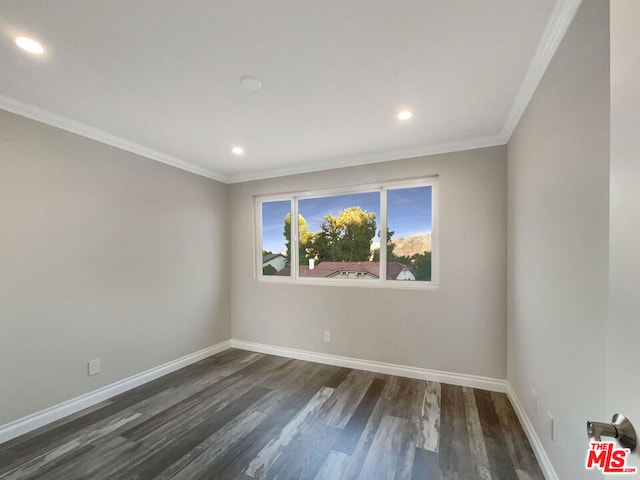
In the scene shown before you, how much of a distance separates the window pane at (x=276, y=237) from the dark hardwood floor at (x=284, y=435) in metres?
1.46

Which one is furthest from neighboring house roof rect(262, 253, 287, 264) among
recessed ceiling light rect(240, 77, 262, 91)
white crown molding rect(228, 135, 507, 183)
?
recessed ceiling light rect(240, 77, 262, 91)

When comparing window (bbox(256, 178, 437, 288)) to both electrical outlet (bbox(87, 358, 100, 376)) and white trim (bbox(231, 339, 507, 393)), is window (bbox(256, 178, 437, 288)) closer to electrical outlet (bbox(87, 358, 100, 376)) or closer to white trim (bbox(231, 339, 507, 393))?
white trim (bbox(231, 339, 507, 393))

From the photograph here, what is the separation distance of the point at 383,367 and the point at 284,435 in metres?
1.40

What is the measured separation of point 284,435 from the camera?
1992mm

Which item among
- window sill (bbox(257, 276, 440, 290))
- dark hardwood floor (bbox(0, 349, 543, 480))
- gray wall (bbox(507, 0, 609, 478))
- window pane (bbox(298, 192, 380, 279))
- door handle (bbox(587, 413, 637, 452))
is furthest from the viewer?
window pane (bbox(298, 192, 380, 279))

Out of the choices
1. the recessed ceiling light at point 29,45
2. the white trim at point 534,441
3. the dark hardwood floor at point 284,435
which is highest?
the recessed ceiling light at point 29,45

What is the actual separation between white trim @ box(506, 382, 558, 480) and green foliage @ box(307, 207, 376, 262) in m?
1.85

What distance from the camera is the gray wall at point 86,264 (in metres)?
1.98

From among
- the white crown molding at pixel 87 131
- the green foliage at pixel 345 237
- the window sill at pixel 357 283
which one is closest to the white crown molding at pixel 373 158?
the green foliage at pixel 345 237

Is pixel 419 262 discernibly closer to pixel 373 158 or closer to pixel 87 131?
pixel 373 158

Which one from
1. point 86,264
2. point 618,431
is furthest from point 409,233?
point 86,264

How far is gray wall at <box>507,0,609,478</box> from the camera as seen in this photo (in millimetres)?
1043

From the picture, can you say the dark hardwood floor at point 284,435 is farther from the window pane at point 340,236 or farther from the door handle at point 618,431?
the door handle at point 618,431

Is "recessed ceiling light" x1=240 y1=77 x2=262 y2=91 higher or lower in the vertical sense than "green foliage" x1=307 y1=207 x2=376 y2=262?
higher
